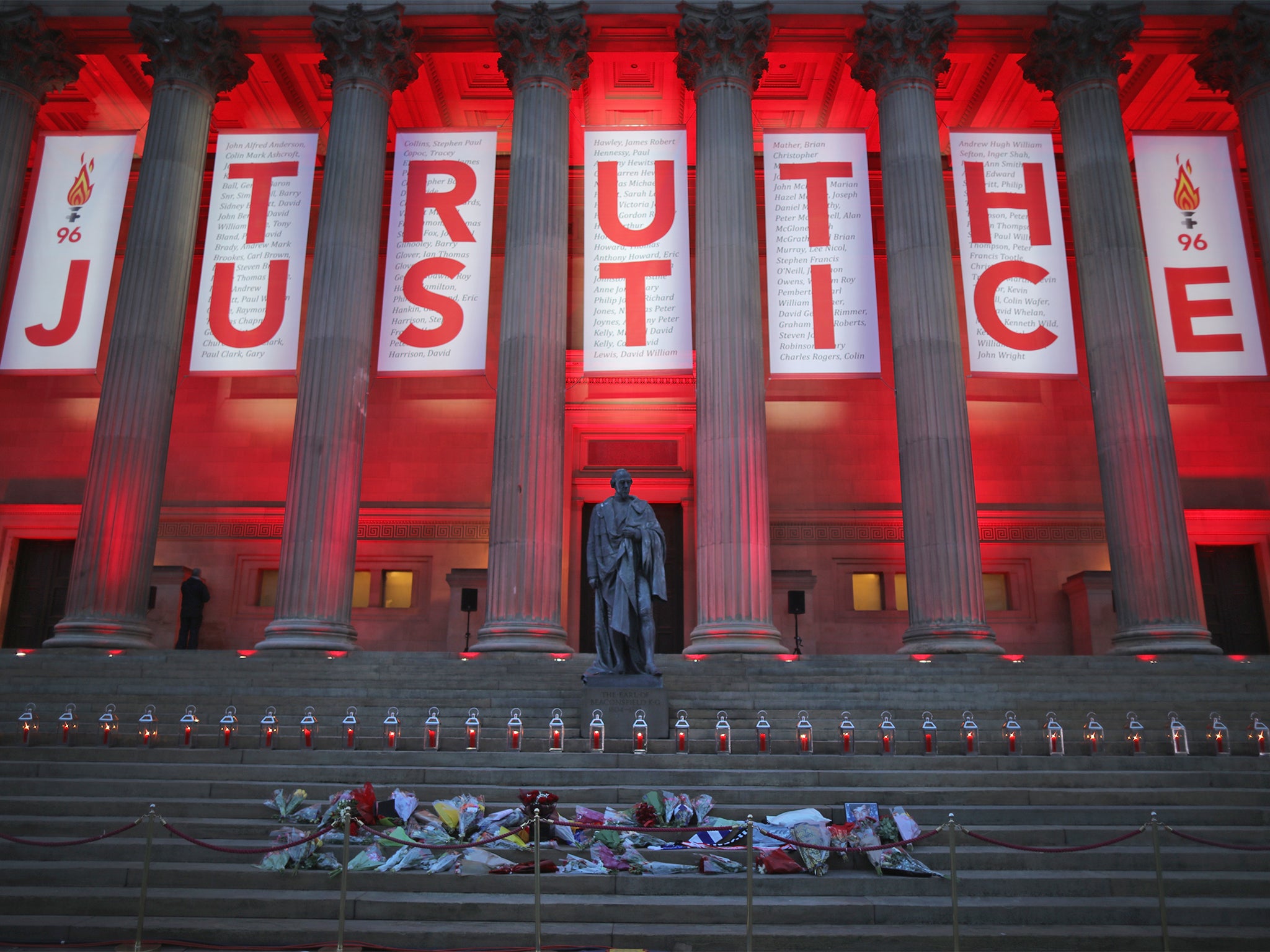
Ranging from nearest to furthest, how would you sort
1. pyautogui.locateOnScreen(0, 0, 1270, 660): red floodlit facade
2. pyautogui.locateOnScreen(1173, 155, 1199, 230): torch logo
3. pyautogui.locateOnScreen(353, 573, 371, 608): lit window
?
pyautogui.locateOnScreen(1173, 155, 1199, 230): torch logo → pyautogui.locateOnScreen(0, 0, 1270, 660): red floodlit facade → pyautogui.locateOnScreen(353, 573, 371, 608): lit window

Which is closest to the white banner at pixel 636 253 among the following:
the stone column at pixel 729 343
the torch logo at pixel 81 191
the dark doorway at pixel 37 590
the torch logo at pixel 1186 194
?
the stone column at pixel 729 343

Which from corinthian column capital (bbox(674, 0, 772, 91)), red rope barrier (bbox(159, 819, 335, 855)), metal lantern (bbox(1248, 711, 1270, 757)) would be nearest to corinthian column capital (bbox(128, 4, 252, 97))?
corinthian column capital (bbox(674, 0, 772, 91))

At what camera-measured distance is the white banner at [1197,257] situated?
56.5 ft

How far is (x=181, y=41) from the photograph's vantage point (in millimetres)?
18609

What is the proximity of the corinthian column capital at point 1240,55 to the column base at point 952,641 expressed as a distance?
12.4m

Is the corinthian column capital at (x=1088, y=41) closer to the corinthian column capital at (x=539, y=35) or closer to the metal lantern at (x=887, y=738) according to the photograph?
the corinthian column capital at (x=539, y=35)

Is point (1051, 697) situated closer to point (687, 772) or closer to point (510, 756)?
point (687, 772)

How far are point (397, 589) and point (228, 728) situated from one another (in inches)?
444

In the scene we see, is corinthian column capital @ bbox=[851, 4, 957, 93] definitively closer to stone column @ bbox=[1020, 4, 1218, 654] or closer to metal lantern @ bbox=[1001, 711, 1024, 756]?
stone column @ bbox=[1020, 4, 1218, 654]

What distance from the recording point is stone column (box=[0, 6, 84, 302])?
61.3ft

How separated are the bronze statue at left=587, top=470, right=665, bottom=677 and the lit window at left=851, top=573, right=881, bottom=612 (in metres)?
11.3

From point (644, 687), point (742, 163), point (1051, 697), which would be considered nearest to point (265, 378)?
point (742, 163)

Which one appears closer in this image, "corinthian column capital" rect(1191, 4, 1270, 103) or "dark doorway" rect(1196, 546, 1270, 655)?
"corinthian column capital" rect(1191, 4, 1270, 103)

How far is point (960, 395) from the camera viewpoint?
17203 mm
